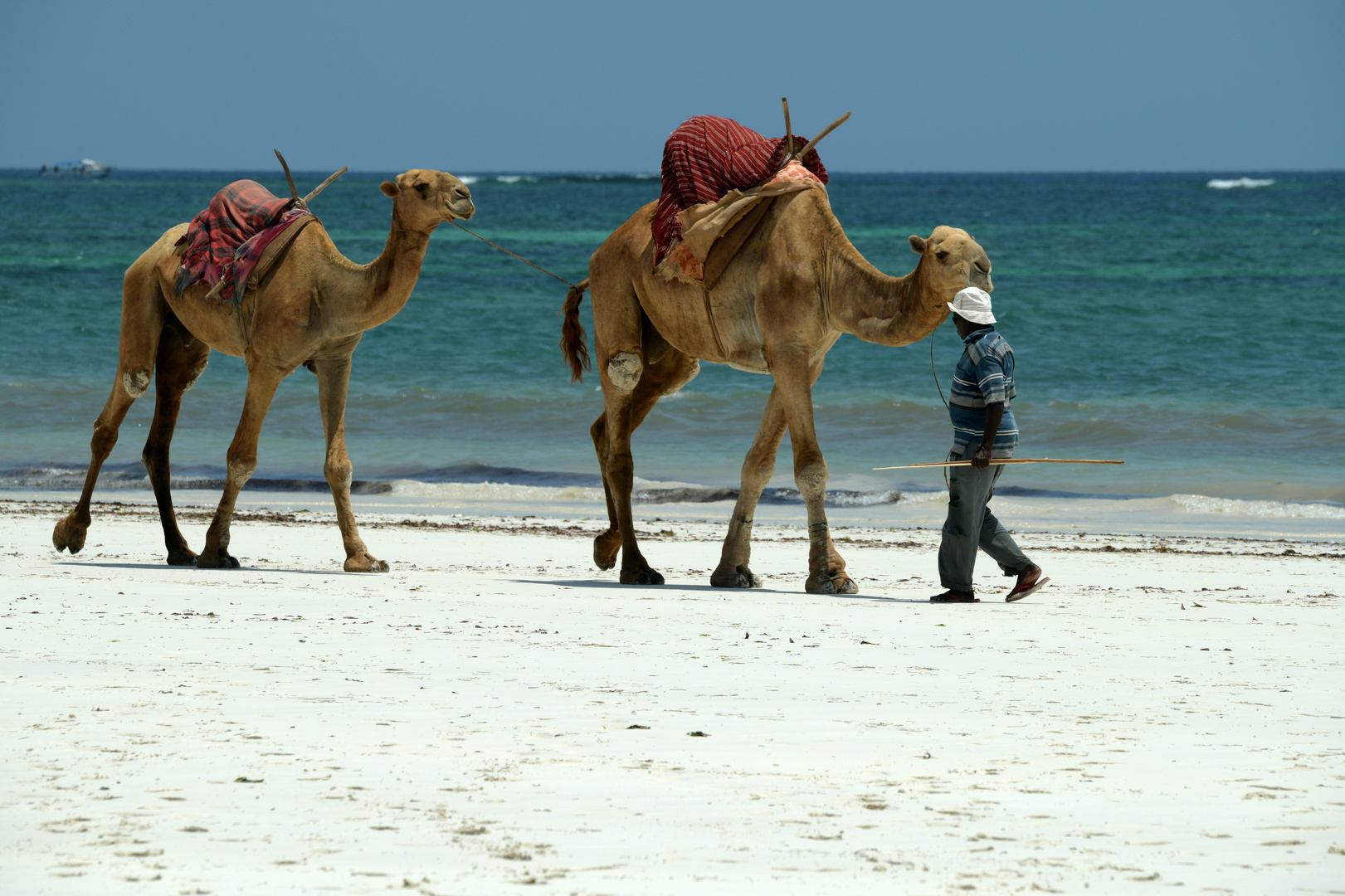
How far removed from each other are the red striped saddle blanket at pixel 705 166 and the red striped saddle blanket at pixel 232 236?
6.62 feet

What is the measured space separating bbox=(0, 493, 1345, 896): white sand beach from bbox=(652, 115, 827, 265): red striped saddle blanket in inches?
78.8

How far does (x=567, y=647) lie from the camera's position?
6.16 metres

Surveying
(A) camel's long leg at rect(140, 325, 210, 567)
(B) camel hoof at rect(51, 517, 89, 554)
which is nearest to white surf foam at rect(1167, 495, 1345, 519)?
(A) camel's long leg at rect(140, 325, 210, 567)

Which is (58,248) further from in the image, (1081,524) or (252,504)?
(1081,524)

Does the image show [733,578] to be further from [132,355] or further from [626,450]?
[132,355]

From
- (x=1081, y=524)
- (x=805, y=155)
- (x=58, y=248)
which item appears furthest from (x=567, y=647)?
(x=58, y=248)

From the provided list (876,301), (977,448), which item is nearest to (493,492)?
(876,301)

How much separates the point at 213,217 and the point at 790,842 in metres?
6.06

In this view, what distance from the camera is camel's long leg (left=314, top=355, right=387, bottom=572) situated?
8477mm

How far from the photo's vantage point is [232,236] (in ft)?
28.4

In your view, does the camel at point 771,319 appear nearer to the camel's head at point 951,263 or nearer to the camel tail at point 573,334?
the camel's head at point 951,263

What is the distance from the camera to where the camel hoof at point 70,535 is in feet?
28.9

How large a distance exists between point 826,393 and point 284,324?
13.5m

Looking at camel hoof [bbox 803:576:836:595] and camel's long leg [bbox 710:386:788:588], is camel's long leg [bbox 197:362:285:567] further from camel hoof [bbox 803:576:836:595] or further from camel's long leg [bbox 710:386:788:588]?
camel hoof [bbox 803:576:836:595]
